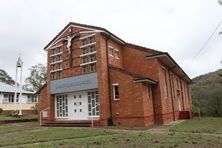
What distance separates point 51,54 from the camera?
24141 mm

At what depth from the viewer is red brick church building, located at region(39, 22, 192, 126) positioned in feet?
62.0

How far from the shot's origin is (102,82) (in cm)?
1947

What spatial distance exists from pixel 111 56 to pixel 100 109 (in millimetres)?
5031

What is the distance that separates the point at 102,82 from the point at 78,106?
12.2ft

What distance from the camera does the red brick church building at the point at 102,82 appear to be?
18906 millimetres

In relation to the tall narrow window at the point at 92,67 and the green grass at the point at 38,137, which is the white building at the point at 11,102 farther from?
the green grass at the point at 38,137

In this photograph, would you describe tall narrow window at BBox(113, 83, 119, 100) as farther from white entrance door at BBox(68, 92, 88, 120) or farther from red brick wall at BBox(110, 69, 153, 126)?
white entrance door at BBox(68, 92, 88, 120)

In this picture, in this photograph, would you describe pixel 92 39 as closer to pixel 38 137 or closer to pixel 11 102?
pixel 38 137

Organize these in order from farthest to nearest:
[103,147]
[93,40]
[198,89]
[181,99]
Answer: [198,89] → [181,99] → [93,40] → [103,147]

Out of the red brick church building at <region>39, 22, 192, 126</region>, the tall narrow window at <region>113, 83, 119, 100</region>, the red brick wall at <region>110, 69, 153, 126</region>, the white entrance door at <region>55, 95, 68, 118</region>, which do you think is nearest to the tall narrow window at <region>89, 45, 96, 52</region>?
the red brick church building at <region>39, 22, 192, 126</region>

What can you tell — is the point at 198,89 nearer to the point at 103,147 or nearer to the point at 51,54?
the point at 51,54

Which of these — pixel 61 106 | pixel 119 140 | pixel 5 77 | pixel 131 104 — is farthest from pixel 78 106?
pixel 5 77

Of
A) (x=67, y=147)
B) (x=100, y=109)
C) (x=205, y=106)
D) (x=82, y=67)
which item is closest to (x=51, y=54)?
(x=82, y=67)

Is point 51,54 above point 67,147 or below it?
above
